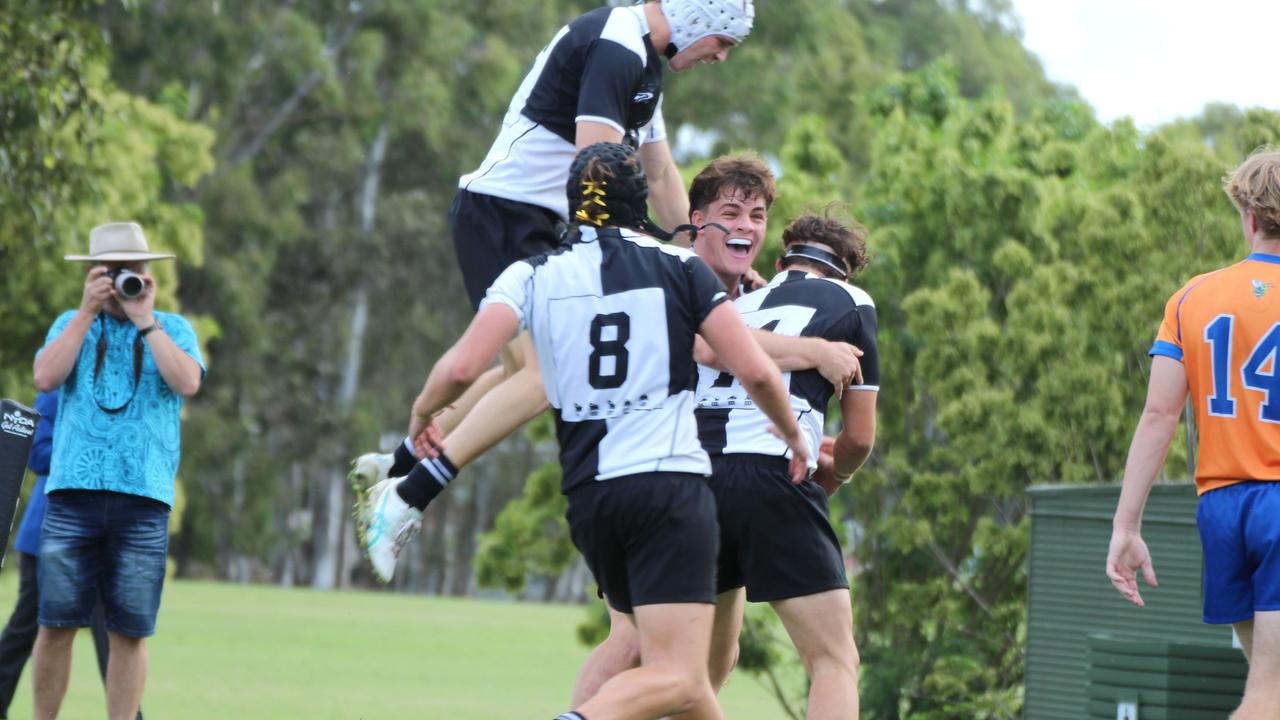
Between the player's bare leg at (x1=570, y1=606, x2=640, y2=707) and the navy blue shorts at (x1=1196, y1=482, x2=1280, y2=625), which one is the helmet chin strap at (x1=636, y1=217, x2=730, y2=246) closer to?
the player's bare leg at (x1=570, y1=606, x2=640, y2=707)

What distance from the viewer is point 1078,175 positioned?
580 inches

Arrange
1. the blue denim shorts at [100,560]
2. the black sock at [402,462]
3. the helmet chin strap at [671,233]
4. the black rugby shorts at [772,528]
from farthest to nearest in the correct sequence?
the blue denim shorts at [100,560], the black sock at [402,462], the black rugby shorts at [772,528], the helmet chin strap at [671,233]

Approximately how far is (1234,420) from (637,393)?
1.94m

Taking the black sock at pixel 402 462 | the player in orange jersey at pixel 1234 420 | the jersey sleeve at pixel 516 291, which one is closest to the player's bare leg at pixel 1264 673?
the player in orange jersey at pixel 1234 420

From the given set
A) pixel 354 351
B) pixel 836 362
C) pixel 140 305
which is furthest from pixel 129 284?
pixel 354 351

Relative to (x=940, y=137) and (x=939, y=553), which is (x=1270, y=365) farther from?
(x=940, y=137)

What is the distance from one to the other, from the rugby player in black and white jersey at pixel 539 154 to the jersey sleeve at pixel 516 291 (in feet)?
2.82

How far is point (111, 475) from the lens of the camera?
7844 mm

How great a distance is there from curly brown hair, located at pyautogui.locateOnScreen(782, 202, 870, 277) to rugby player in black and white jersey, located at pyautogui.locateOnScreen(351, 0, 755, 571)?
657 mm

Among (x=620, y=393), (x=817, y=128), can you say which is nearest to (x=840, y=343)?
(x=620, y=393)

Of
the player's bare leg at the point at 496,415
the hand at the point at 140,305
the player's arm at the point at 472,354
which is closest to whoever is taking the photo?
the player's arm at the point at 472,354

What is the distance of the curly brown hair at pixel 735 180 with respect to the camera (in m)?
6.74

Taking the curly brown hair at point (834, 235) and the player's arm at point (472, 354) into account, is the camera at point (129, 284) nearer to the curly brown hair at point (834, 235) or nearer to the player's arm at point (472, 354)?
the curly brown hair at point (834, 235)

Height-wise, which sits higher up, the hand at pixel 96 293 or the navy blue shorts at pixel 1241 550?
the hand at pixel 96 293
